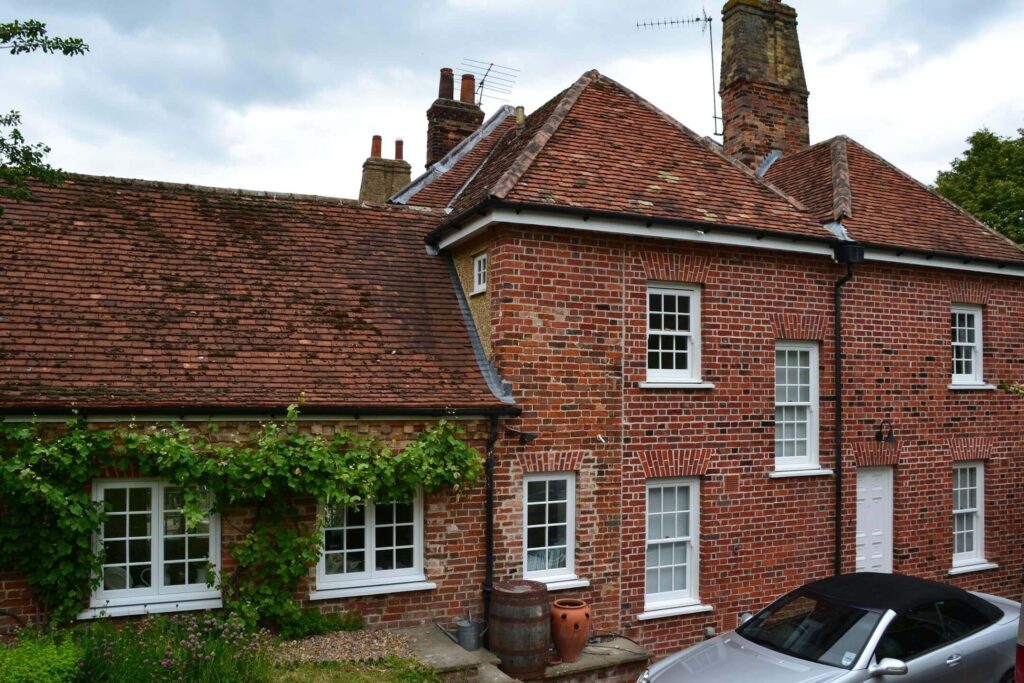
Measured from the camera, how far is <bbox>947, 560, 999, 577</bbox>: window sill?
1382 cm

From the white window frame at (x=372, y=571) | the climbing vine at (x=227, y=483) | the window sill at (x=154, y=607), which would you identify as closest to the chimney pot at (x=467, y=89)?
the climbing vine at (x=227, y=483)

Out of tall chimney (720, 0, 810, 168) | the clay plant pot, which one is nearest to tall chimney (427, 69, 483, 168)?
tall chimney (720, 0, 810, 168)

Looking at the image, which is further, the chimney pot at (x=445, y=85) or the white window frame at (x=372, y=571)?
the chimney pot at (x=445, y=85)

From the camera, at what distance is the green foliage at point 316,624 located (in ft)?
30.7

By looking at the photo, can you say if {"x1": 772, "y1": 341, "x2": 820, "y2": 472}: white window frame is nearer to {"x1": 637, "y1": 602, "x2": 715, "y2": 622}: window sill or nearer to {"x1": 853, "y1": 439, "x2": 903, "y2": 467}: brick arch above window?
{"x1": 853, "y1": 439, "x2": 903, "y2": 467}: brick arch above window

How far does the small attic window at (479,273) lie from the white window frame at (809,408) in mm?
4731

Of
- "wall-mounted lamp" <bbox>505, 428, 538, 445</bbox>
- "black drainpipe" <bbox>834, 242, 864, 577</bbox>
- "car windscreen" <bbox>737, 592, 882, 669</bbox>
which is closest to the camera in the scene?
"car windscreen" <bbox>737, 592, 882, 669</bbox>

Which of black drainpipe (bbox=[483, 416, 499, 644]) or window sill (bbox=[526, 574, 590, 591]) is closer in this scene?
black drainpipe (bbox=[483, 416, 499, 644])

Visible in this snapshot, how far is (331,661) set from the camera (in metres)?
8.64

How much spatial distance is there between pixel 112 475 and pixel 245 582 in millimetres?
1910

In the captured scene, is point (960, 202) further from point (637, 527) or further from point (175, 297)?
point (175, 297)

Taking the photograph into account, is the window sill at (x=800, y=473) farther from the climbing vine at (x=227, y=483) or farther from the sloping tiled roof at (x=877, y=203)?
the climbing vine at (x=227, y=483)

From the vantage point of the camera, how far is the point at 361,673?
8.39 metres

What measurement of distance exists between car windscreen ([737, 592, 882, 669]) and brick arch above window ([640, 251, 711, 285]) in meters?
4.69
